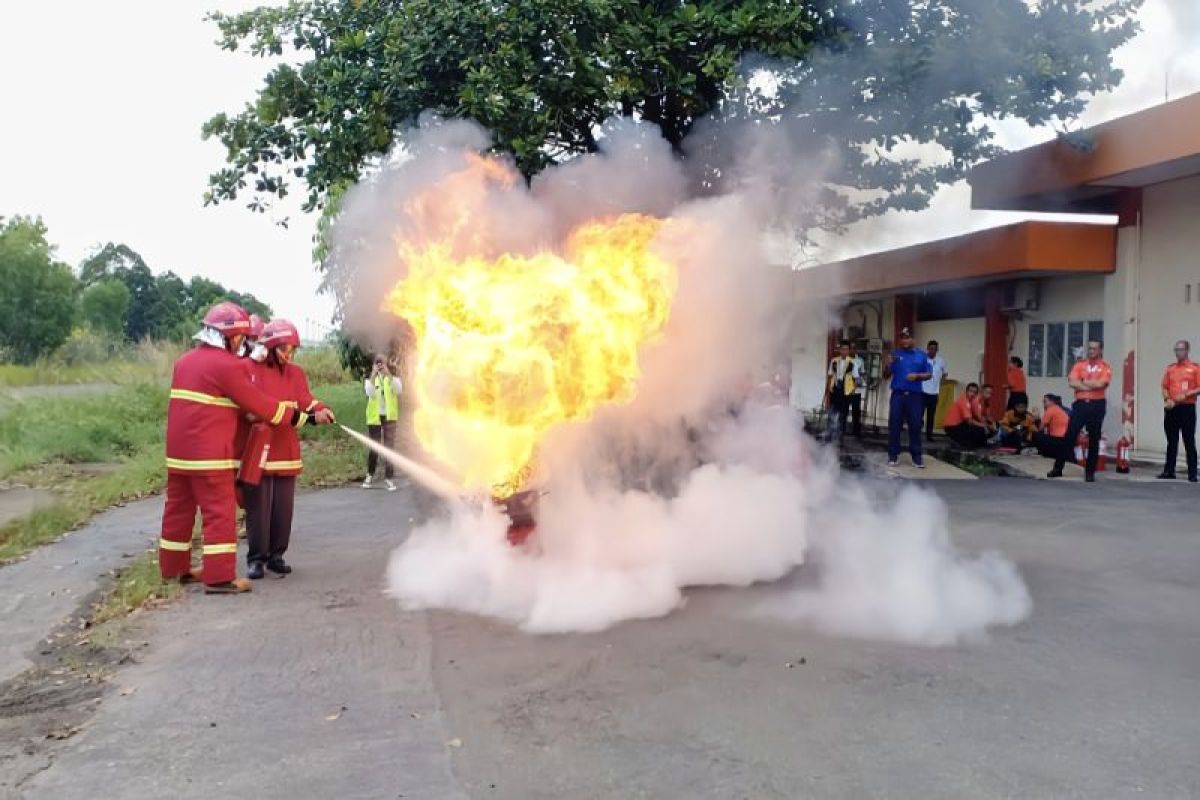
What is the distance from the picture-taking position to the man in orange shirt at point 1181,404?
11.7 m

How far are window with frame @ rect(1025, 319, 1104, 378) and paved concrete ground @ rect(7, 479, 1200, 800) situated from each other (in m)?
9.80

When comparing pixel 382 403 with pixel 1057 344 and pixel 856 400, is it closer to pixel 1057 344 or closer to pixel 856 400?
pixel 856 400

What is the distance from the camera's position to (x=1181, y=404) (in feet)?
38.8

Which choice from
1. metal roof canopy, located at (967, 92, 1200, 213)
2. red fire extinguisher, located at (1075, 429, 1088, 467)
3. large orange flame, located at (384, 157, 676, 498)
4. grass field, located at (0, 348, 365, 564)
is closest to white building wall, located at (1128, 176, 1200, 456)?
metal roof canopy, located at (967, 92, 1200, 213)

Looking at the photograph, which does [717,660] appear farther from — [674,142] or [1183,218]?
[1183,218]

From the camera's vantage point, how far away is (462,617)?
5887mm

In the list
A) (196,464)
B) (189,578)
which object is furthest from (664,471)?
(189,578)

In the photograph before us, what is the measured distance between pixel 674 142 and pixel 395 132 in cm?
302

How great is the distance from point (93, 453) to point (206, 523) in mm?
10412

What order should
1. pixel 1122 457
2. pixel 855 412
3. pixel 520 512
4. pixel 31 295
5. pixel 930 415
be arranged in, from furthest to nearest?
pixel 31 295 → pixel 930 415 → pixel 855 412 → pixel 1122 457 → pixel 520 512

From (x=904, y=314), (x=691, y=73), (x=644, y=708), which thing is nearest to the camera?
(x=644, y=708)

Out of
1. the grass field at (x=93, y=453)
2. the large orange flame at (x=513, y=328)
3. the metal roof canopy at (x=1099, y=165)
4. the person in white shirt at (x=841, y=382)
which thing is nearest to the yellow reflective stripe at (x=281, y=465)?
the large orange flame at (x=513, y=328)

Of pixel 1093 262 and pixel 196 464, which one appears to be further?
pixel 1093 262

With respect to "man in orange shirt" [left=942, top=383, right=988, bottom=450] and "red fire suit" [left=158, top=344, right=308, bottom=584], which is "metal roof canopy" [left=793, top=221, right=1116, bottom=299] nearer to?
"man in orange shirt" [left=942, top=383, right=988, bottom=450]
